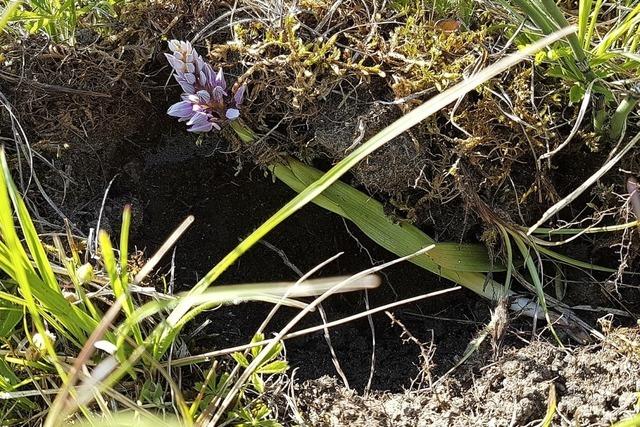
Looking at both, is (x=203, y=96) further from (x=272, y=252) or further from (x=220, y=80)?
(x=272, y=252)

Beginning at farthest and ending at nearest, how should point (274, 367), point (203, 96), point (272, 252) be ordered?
point (272, 252) → point (203, 96) → point (274, 367)

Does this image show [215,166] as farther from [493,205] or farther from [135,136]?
[493,205]

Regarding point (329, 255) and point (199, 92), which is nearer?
point (199, 92)

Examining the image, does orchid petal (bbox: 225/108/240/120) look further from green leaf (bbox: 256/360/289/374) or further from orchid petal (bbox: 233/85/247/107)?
green leaf (bbox: 256/360/289/374)

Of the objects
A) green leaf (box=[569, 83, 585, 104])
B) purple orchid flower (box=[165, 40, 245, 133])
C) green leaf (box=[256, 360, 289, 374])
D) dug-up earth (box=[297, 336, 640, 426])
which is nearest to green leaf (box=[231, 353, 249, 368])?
green leaf (box=[256, 360, 289, 374])

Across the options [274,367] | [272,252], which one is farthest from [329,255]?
[274,367]

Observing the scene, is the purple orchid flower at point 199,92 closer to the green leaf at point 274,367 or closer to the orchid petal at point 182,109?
the orchid petal at point 182,109

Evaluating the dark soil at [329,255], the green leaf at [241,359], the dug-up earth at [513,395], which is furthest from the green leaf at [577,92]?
the green leaf at [241,359]
